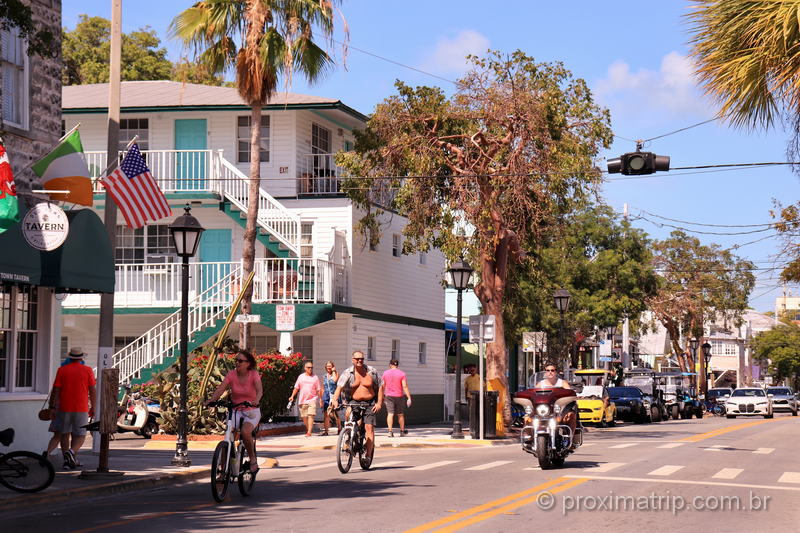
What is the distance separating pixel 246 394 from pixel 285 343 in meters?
17.1

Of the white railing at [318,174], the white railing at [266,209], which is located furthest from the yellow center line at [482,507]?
the white railing at [318,174]

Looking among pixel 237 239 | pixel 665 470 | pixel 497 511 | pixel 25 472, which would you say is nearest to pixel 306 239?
pixel 237 239

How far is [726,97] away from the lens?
12.6m

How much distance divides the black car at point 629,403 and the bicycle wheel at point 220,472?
3004 cm

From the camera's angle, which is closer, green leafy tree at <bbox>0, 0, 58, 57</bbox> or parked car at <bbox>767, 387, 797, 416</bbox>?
green leafy tree at <bbox>0, 0, 58, 57</bbox>

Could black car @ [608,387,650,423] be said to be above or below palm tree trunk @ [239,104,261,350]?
below

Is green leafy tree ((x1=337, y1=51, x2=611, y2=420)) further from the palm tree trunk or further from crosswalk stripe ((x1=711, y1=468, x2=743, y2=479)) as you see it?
crosswalk stripe ((x1=711, y1=468, x2=743, y2=479))

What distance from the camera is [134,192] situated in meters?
20.1

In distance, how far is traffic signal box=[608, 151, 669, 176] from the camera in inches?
818

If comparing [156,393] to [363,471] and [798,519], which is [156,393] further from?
[798,519]

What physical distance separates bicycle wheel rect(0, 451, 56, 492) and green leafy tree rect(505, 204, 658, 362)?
35316 mm

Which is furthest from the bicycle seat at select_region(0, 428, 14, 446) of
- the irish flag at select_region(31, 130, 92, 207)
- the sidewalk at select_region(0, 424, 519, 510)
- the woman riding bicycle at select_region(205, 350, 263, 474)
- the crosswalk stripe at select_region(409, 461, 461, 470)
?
the crosswalk stripe at select_region(409, 461, 461, 470)

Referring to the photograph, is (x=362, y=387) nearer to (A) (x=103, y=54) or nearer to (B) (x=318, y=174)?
(B) (x=318, y=174)

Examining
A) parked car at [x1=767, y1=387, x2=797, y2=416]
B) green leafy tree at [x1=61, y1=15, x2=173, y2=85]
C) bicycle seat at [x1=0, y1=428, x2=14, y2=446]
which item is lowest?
parked car at [x1=767, y1=387, x2=797, y2=416]
